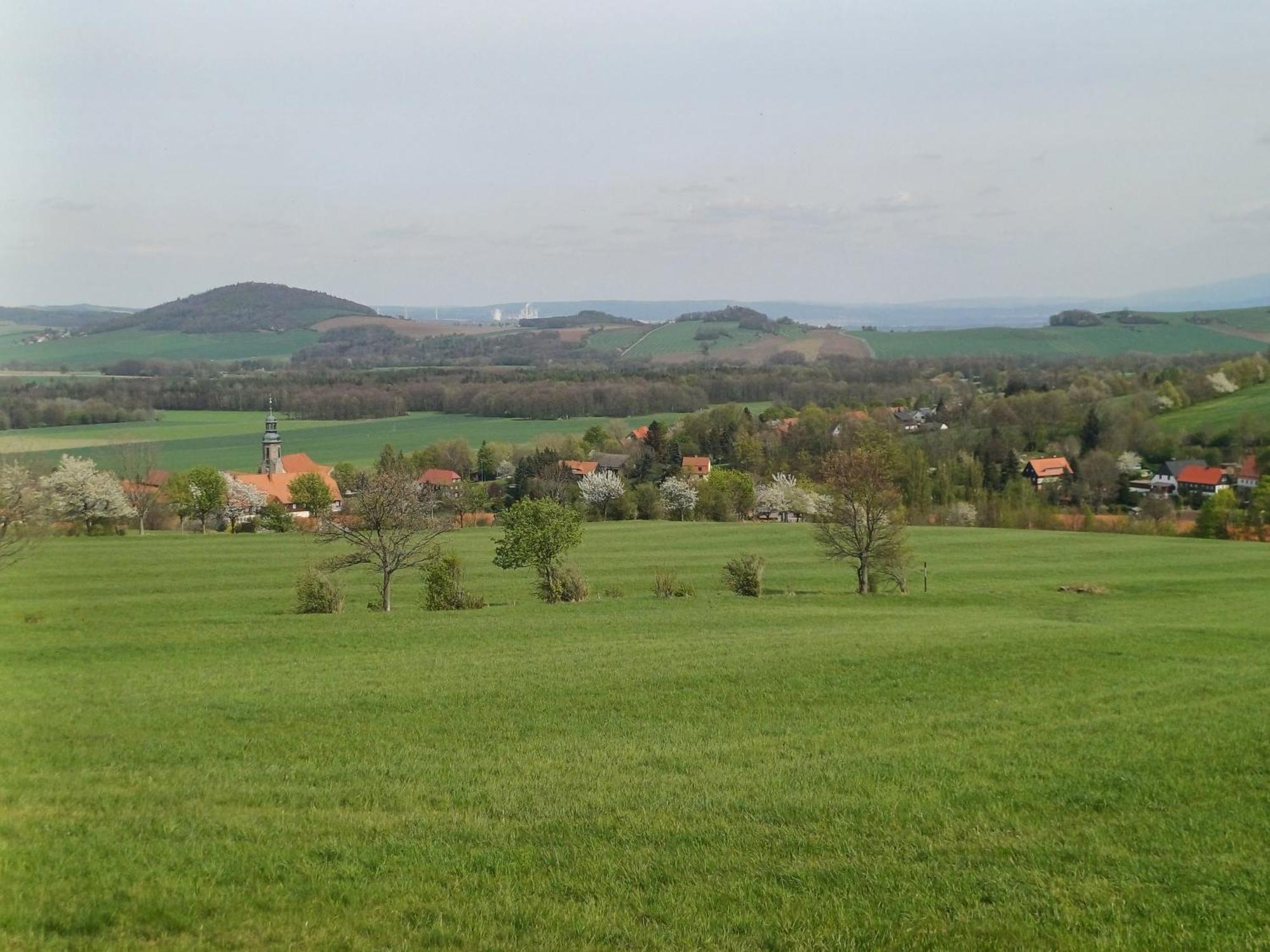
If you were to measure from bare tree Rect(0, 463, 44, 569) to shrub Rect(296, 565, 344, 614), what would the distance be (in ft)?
32.4

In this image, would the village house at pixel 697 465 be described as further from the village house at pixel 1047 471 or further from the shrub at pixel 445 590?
the shrub at pixel 445 590

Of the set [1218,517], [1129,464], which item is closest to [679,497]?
[1218,517]

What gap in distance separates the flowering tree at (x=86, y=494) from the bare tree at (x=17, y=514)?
13.2 metres

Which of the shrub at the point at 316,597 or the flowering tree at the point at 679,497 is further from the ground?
the shrub at the point at 316,597

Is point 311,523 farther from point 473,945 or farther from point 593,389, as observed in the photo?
point 593,389

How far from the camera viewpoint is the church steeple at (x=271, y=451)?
3349 inches

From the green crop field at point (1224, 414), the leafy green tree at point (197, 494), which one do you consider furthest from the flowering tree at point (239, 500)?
the green crop field at point (1224, 414)

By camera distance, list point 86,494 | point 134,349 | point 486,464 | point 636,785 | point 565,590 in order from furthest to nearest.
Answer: point 134,349 < point 486,464 < point 86,494 < point 565,590 < point 636,785

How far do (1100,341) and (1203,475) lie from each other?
12408 cm

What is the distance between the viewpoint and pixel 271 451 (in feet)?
283

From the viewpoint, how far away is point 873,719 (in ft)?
50.8

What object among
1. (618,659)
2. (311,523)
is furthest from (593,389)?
(618,659)

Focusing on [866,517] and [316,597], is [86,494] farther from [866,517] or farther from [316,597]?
[866,517]

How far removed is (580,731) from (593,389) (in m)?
116
